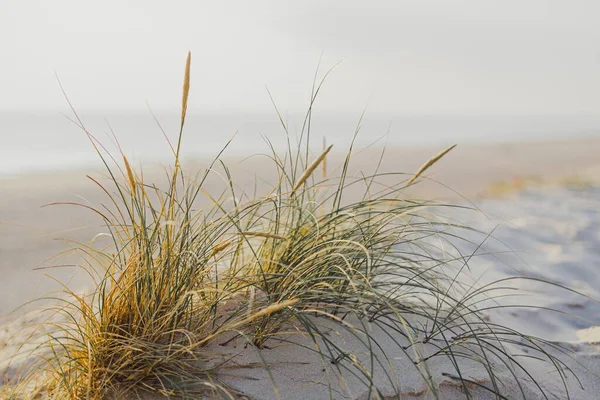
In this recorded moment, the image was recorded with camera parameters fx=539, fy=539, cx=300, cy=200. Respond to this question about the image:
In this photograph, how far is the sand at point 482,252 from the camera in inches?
64.1

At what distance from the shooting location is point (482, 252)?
364 centimetres

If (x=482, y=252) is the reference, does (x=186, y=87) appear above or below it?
above

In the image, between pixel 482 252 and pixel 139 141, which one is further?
pixel 139 141

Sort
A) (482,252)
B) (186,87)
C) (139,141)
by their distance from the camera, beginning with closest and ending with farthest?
(186,87) → (482,252) → (139,141)

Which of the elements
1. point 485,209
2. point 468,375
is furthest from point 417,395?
point 485,209

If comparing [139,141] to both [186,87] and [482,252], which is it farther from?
[186,87]

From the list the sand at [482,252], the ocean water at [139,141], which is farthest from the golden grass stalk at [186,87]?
the ocean water at [139,141]

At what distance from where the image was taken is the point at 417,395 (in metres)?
1.63

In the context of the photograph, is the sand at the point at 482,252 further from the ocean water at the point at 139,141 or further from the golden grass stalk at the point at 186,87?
the ocean water at the point at 139,141

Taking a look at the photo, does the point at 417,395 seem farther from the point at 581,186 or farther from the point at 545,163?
the point at 545,163

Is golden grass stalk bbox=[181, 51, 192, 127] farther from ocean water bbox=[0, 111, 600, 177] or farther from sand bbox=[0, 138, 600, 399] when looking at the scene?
ocean water bbox=[0, 111, 600, 177]

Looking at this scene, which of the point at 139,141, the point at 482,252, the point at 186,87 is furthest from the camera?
the point at 139,141

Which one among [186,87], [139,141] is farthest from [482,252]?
[139,141]

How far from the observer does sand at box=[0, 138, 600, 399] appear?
5.34 feet
